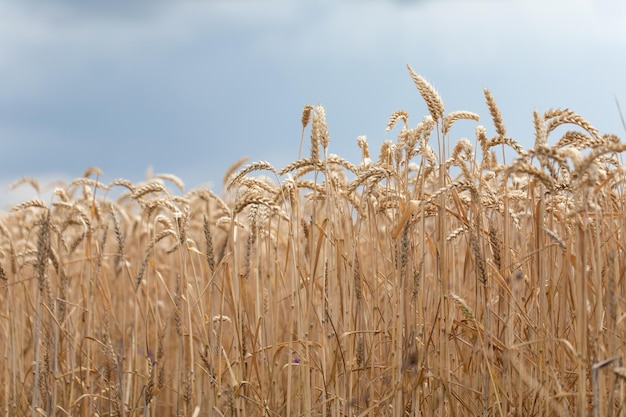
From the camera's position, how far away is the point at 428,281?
2.20m

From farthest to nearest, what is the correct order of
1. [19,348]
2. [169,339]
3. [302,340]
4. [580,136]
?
[169,339] → [19,348] → [580,136] → [302,340]

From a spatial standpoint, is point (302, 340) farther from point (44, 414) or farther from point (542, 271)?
point (44, 414)

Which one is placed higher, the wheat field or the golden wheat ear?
the golden wheat ear

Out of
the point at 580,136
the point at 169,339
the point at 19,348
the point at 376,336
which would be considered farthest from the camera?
the point at 169,339

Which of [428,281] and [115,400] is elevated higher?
[428,281]

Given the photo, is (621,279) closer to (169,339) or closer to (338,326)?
(338,326)

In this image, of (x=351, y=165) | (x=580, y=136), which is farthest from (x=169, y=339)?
(x=580, y=136)

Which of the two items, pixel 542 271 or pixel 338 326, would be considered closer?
pixel 542 271

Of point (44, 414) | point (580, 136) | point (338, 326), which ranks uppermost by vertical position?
point (580, 136)

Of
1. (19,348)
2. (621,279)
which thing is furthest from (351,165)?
(19,348)

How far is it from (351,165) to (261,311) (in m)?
0.64

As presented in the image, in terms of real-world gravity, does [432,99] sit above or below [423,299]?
above

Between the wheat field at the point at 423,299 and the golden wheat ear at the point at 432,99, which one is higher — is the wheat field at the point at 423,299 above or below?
below

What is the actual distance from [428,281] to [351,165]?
0.55m
